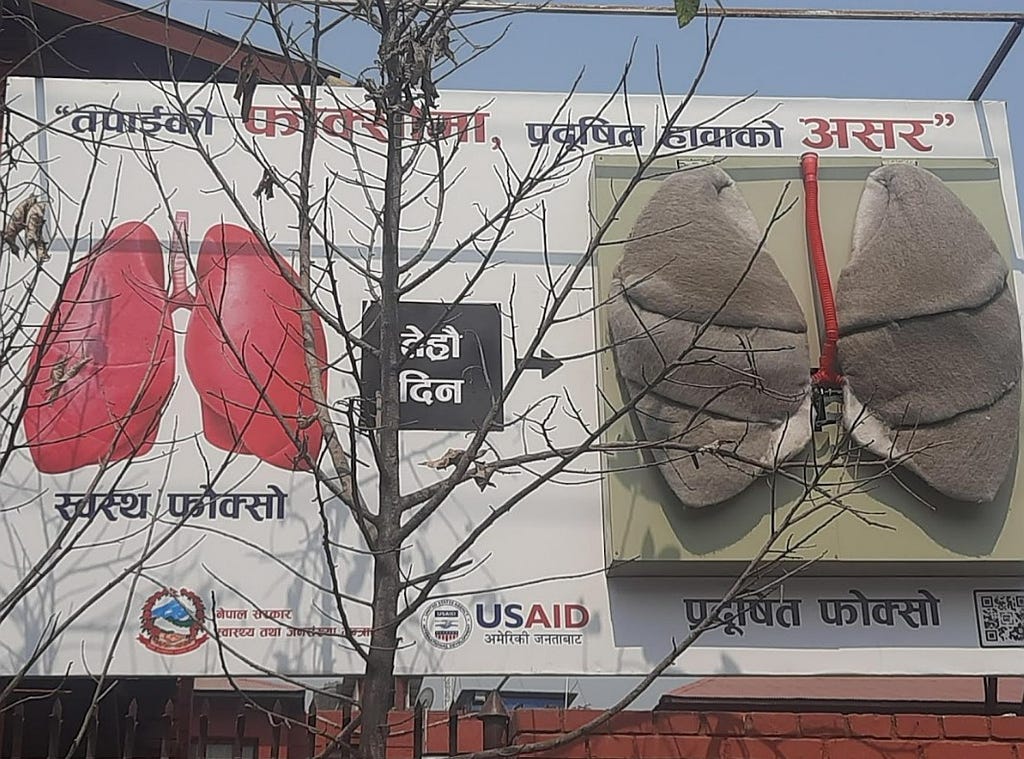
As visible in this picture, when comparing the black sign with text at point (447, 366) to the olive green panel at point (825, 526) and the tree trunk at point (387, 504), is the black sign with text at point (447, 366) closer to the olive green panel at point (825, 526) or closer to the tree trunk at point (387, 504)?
the olive green panel at point (825, 526)

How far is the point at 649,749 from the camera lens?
5.81m

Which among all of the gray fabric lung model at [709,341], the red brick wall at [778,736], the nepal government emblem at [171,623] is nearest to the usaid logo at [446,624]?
the red brick wall at [778,736]

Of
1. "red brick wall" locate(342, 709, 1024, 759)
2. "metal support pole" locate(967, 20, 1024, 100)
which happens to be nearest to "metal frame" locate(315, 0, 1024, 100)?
"metal support pole" locate(967, 20, 1024, 100)

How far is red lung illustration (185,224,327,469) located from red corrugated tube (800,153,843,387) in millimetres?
2562

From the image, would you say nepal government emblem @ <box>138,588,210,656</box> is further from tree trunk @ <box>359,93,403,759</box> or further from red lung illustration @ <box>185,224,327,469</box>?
tree trunk @ <box>359,93,403,759</box>

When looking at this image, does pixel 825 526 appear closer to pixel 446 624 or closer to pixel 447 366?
pixel 446 624

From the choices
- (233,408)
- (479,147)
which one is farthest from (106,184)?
(479,147)

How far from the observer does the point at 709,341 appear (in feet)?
22.3

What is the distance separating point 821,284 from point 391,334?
291 centimetres

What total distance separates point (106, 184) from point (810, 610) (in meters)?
4.44

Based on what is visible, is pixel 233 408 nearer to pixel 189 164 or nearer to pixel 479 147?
pixel 189 164

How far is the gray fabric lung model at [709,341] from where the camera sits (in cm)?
661

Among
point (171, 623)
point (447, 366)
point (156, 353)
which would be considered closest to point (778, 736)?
point (447, 366)

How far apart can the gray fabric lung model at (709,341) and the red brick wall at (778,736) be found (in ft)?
3.75
